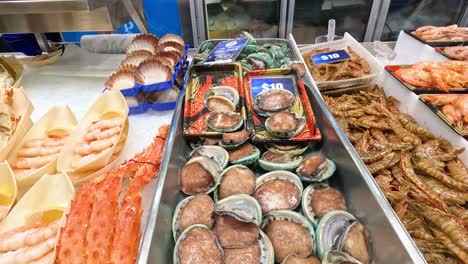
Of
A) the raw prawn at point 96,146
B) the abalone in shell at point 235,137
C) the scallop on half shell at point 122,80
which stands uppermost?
the scallop on half shell at point 122,80

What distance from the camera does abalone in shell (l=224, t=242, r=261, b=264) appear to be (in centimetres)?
106

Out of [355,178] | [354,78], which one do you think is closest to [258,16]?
[354,78]

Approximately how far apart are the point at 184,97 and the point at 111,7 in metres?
0.82

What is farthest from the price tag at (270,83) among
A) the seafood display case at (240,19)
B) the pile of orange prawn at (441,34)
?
the seafood display case at (240,19)

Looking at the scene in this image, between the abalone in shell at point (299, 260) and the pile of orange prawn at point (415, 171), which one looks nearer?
the abalone in shell at point (299, 260)

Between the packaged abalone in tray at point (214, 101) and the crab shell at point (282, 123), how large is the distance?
0.60 ft

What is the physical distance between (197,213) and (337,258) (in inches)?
24.4

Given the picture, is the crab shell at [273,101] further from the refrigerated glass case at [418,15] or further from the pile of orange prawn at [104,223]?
the refrigerated glass case at [418,15]

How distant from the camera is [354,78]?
→ 241cm

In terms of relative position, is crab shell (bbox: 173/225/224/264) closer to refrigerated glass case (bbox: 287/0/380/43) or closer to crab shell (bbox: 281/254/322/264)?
crab shell (bbox: 281/254/322/264)

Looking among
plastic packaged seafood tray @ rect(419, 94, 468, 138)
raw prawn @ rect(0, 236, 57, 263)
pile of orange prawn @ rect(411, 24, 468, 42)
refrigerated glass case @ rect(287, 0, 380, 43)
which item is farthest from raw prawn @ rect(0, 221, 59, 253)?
refrigerated glass case @ rect(287, 0, 380, 43)

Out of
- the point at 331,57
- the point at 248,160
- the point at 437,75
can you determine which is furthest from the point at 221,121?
the point at 437,75

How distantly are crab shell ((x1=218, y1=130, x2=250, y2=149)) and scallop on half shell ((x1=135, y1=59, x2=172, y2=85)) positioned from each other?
0.74 metres

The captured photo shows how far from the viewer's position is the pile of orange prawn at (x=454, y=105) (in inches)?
70.8
